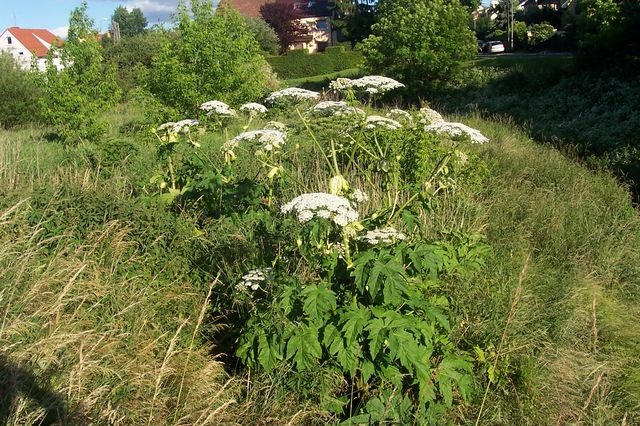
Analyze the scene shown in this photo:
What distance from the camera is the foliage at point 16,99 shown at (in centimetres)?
1516

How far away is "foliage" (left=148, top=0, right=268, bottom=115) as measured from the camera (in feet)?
37.3

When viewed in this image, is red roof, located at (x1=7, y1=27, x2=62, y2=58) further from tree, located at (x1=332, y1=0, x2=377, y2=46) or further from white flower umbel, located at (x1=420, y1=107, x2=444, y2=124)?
white flower umbel, located at (x1=420, y1=107, x2=444, y2=124)

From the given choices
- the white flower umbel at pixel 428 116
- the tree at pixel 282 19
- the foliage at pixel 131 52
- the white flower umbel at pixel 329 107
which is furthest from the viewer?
the tree at pixel 282 19

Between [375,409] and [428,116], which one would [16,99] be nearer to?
[428,116]

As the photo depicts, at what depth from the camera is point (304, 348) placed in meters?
3.27

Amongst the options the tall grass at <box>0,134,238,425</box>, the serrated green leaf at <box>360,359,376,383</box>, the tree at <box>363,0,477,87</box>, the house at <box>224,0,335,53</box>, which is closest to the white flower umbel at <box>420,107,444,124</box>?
the tall grass at <box>0,134,238,425</box>

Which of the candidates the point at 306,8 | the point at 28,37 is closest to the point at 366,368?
the point at 306,8

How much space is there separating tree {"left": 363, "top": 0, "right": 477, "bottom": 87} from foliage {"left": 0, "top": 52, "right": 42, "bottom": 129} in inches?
433

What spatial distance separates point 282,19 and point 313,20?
46.6 ft

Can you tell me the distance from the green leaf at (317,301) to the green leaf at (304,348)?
104 mm

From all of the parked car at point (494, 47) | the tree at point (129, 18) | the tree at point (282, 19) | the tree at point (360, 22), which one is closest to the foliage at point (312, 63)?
the tree at point (360, 22)

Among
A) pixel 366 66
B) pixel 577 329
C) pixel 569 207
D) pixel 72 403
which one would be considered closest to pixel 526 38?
pixel 366 66

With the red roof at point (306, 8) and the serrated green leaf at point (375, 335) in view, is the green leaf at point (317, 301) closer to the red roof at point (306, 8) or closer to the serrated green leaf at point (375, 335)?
the serrated green leaf at point (375, 335)

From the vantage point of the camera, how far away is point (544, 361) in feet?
13.5
